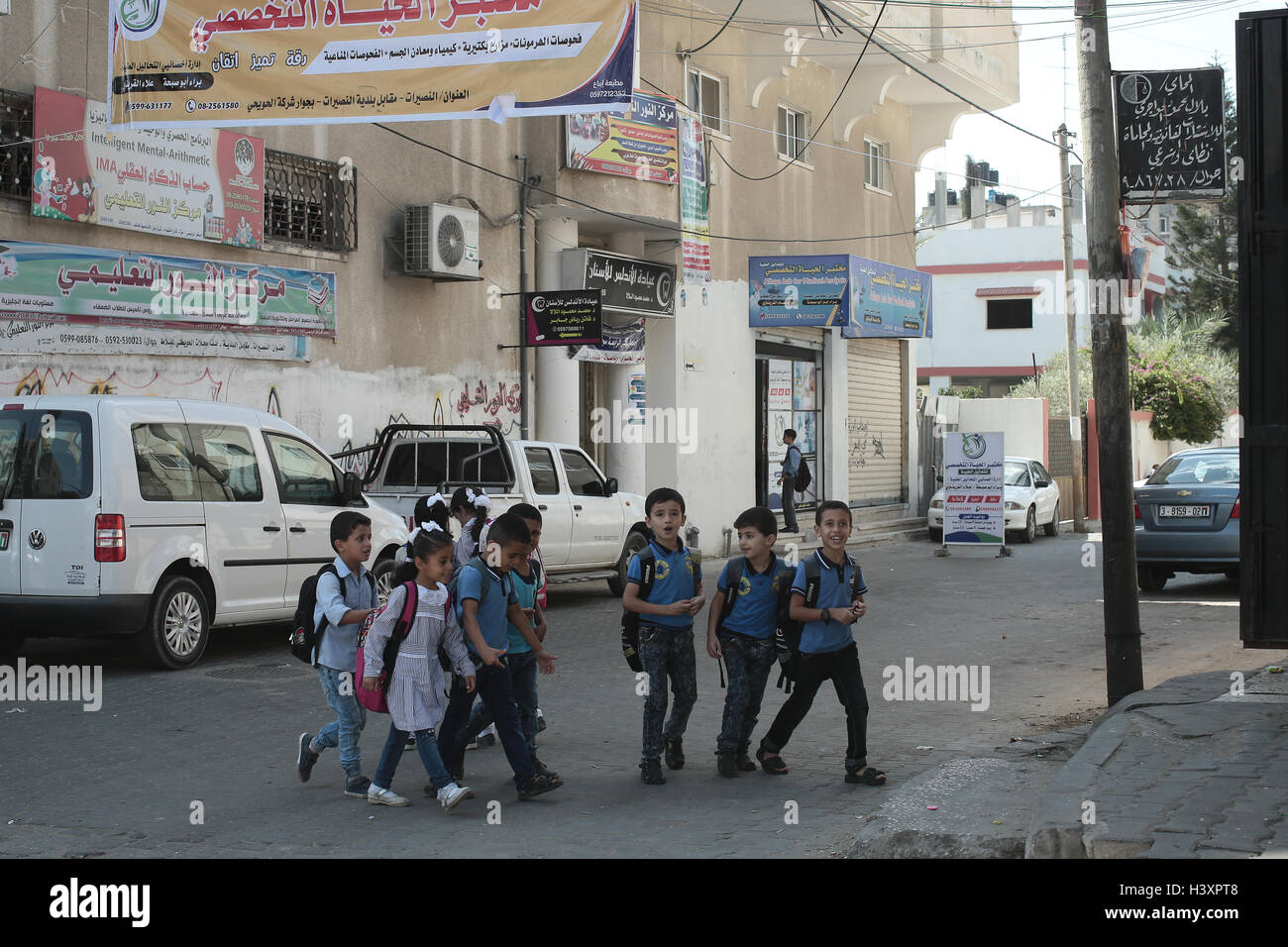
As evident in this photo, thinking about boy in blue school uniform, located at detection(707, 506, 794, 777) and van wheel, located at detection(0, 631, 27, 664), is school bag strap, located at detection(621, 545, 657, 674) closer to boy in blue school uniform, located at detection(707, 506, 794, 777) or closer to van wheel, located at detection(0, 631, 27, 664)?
boy in blue school uniform, located at detection(707, 506, 794, 777)

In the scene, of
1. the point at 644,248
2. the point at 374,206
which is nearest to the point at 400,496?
the point at 374,206

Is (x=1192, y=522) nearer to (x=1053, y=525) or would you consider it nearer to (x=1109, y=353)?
(x=1109, y=353)

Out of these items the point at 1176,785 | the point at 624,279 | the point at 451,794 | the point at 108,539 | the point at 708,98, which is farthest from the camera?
the point at 708,98

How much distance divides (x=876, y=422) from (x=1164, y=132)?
20.0 meters

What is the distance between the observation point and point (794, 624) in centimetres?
739

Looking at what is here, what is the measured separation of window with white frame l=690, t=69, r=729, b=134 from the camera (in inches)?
887

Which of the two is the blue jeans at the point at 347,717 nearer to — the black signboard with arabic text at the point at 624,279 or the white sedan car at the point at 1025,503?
the black signboard with arabic text at the point at 624,279

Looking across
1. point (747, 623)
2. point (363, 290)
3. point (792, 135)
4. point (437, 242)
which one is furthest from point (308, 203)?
point (792, 135)

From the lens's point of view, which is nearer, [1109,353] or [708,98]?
[1109,353]

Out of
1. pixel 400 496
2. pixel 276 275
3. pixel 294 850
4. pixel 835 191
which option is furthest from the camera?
pixel 835 191

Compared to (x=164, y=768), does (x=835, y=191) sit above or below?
above

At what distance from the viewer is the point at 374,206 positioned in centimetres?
1698

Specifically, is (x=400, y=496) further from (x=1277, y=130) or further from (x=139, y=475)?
(x=1277, y=130)

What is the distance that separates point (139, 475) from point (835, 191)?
1851cm
